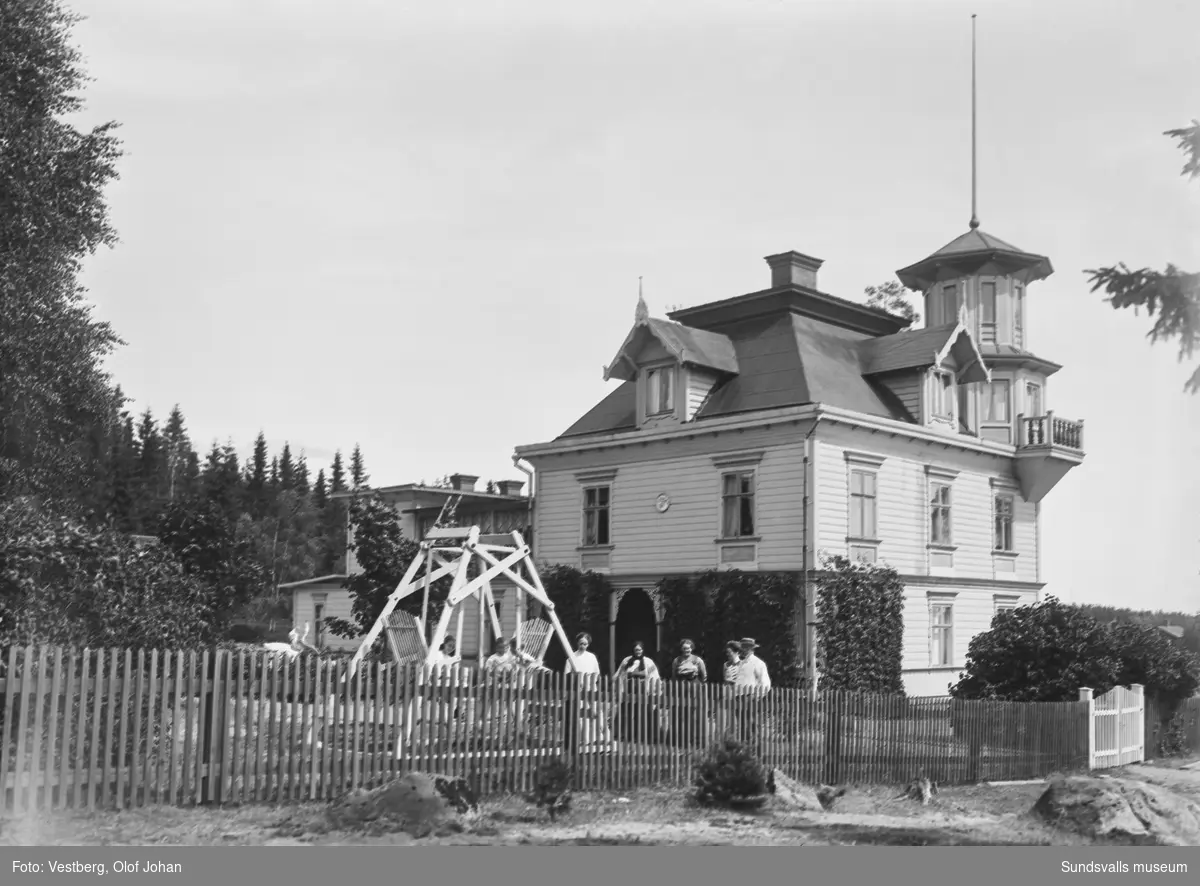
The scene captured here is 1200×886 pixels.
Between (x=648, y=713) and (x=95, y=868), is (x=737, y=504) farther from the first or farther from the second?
(x=95, y=868)

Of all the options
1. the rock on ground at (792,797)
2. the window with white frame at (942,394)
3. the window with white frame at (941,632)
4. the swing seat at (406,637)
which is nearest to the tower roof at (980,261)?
the window with white frame at (942,394)

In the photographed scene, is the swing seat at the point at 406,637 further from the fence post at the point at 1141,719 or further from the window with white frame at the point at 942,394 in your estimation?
the window with white frame at the point at 942,394

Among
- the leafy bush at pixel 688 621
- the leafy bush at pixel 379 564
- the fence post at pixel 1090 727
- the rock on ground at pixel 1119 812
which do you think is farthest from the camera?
the leafy bush at pixel 379 564

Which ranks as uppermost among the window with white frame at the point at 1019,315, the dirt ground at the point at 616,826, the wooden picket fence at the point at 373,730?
the window with white frame at the point at 1019,315

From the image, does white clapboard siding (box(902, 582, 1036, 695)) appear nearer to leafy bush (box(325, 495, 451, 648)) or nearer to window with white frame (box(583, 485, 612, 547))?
window with white frame (box(583, 485, 612, 547))

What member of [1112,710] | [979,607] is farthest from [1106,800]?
[979,607]

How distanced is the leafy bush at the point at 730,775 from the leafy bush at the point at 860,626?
47.8 feet

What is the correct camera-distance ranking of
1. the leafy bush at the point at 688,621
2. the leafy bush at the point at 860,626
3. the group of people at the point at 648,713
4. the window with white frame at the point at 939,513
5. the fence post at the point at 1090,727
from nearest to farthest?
the group of people at the point at 648,713
the fence post at the point at 1090,727
the leafy bush at the point at 860,626
the leafy bush at the point at 688,621
the window with white frame at the point at 939,513

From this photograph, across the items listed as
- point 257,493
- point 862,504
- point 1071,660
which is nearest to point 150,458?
point 257,493

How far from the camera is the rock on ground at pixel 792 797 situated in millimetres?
13203

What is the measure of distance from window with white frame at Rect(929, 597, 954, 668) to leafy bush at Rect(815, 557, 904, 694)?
5.29ft

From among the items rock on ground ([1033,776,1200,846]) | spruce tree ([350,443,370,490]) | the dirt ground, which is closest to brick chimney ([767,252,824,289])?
the dirt ground

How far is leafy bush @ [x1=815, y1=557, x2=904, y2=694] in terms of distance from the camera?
27547 mm

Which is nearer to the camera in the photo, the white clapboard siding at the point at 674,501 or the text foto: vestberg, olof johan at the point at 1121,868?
the text foto: vestberg, olof johan at the point at 1121,868
